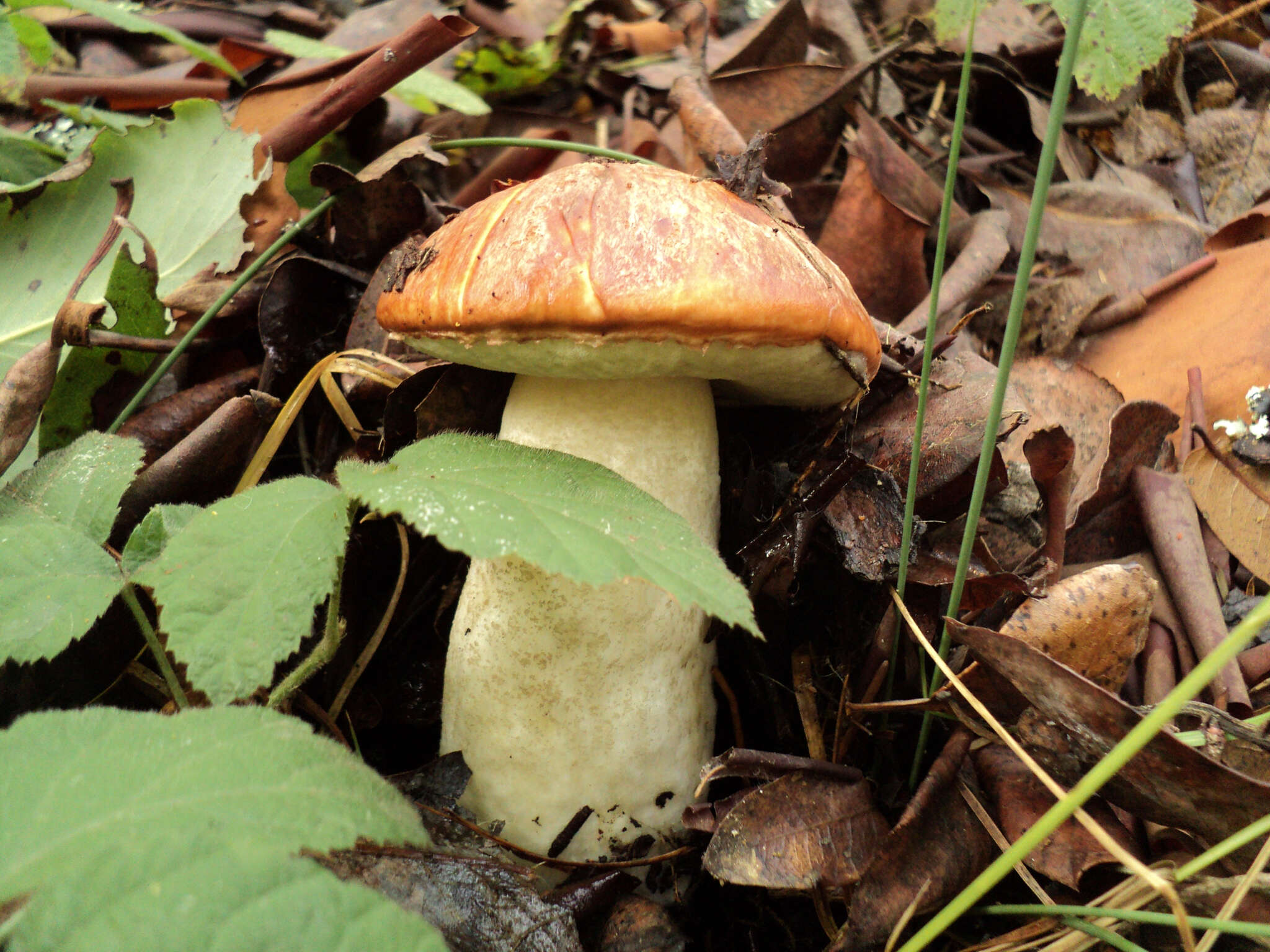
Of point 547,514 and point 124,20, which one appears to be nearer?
point 547,514

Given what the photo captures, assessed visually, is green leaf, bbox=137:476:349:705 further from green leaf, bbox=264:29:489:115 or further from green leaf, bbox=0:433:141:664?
green leaf, bbox=264:29:489:115

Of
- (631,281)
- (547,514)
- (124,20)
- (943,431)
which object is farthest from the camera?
(124,20)

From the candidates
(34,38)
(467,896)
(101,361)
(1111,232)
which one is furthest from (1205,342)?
(34,38)

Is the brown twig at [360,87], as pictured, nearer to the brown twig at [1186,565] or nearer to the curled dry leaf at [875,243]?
the curled dry leaf at [875,243]

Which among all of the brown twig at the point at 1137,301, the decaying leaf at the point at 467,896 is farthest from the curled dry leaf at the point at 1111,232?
the decaying leaf at the point at 467,896

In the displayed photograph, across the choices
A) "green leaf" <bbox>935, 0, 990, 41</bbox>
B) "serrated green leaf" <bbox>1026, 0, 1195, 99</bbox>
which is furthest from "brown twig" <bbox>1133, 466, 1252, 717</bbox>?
"green leaf" <bbox>935, 0, 990, 41</bbox>

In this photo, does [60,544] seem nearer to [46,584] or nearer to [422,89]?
[46,584]

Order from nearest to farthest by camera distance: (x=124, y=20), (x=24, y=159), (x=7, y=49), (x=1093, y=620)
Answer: (x=1093, y=620)
(x=7, y=49)
(x=24, y=159)
(x=124, y=20)
